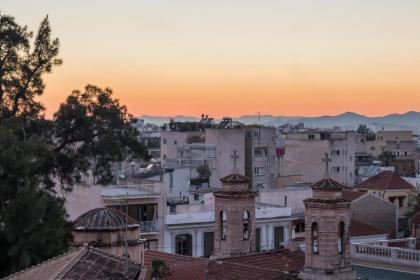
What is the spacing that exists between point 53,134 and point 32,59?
9.40ft

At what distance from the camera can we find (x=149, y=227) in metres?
36.0

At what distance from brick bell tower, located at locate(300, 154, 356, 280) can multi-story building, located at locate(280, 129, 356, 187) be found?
4238cm

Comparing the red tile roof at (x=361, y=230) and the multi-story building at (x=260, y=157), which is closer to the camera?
the red tile roof at (x=361, y=230)

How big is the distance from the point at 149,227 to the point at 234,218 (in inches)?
365

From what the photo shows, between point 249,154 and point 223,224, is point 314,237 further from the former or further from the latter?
point 249,154

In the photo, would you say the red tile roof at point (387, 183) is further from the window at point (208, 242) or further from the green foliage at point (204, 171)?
the window at point (208, 242)

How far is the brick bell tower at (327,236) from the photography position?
2338cm

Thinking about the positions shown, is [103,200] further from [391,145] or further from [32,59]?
[391,145]

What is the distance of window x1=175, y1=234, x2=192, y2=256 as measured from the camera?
121ft

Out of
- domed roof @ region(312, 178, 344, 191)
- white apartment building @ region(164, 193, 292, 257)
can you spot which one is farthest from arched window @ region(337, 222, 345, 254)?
white apartment building @ region(164, 193, 292, 257)

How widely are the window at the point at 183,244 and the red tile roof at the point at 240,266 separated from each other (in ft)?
23.6

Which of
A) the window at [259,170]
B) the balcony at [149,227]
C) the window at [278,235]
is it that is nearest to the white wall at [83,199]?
the balcony at [149,227]

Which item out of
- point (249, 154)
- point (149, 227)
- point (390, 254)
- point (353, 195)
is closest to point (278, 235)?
point (149, 227)

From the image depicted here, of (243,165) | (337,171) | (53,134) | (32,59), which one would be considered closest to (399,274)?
(53,134)
